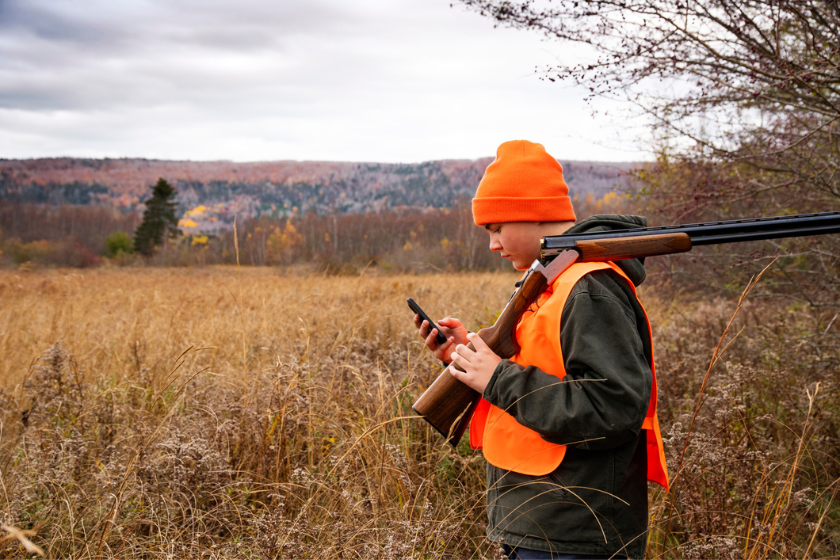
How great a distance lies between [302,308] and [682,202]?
4.64 meters

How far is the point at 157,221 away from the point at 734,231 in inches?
2454

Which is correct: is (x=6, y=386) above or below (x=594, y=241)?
below

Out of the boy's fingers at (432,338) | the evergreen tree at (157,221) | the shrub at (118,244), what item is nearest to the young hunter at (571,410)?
the boy's fingers at (432,338)

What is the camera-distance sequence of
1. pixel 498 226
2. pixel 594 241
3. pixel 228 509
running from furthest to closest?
pixel 228 509 < pixel 498 226 < pixel 594 241

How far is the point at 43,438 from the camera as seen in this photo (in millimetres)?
3242

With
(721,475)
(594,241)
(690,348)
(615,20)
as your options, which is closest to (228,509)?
(594,241)

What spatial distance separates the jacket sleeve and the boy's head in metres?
0.37

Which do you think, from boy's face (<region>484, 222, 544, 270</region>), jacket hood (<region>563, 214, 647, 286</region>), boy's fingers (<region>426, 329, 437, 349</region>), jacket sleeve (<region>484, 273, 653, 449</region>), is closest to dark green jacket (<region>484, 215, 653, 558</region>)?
jacket sleeve (<region>484, 273, 653, 449</region>)

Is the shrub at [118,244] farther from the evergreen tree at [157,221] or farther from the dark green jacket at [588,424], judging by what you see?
the dark green jacket at [588,424]

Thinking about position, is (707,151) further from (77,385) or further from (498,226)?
(77,385)

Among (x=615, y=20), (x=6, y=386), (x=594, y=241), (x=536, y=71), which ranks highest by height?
(x=615, y=20)

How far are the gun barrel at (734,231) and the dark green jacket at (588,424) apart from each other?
0.13 metres

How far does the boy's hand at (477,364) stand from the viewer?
170cm

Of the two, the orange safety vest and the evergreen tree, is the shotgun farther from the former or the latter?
the evergreen tree
